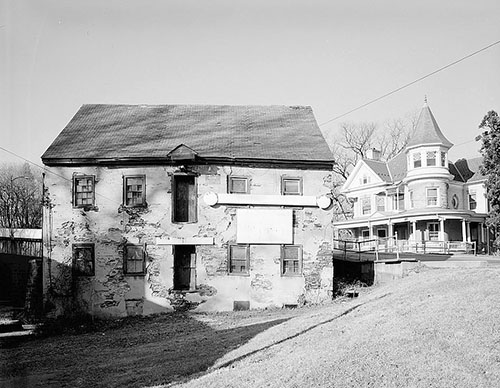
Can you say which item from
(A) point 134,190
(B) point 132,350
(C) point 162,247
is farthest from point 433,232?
(B) point 132,350

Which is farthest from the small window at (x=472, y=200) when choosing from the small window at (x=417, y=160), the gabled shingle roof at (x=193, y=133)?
the gabled shingle roof at (x=193, y=133)

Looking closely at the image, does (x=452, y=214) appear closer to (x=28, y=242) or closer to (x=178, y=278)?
(x=178, y=278)

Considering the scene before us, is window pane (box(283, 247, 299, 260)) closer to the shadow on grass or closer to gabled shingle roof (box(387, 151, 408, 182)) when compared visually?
the shadow on grass

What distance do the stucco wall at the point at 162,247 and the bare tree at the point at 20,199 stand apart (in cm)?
2825

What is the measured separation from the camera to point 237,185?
2066cm

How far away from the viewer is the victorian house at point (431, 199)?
3572 centimetres

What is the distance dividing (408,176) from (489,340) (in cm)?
2959

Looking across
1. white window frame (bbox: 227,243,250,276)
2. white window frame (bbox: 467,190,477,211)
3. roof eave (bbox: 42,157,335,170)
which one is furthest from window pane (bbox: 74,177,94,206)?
white window frame (bbox: 467,190,477,211)

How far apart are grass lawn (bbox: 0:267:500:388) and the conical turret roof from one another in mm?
21981

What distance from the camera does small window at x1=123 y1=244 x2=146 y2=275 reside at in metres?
20.0

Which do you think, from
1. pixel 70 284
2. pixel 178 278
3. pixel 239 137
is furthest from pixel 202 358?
pixel 239 137

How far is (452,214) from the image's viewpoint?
35188 millimetres

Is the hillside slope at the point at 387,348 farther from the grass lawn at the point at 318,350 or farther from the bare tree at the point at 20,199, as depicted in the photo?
the bare tree at the point at 20,199

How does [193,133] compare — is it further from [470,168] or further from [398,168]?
[470,168]
